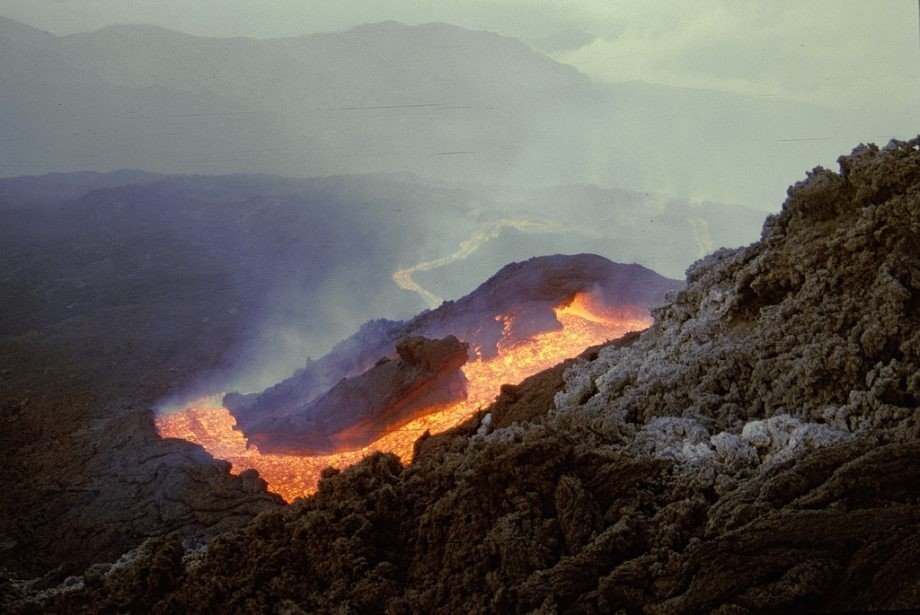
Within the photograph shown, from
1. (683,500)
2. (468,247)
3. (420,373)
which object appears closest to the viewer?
(683,500)

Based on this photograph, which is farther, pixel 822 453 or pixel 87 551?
pixel 87 551

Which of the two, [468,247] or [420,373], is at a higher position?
[468,247]

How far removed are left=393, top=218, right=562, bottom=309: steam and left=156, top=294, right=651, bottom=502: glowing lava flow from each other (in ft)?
32.2

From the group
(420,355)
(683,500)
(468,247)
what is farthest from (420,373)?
(468,247)

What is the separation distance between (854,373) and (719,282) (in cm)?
203

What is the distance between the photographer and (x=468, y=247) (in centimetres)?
2453

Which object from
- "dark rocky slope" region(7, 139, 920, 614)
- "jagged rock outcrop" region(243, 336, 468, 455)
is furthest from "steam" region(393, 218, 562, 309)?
"dark rocky slope" region(7, 139, 920, 614)

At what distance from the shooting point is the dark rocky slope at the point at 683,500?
11.0 ft

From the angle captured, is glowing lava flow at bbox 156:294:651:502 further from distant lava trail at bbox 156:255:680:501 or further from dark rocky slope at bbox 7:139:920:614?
dark rocky slope at bbox 7:139:920:614

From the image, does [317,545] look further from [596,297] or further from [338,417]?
[596,297]

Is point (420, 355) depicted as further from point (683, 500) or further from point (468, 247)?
point (468, 247)

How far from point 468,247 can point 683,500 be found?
2089 centimetres

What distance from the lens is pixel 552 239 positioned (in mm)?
26969

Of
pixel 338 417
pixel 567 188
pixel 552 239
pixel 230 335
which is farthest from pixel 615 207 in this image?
pixel 338 417
